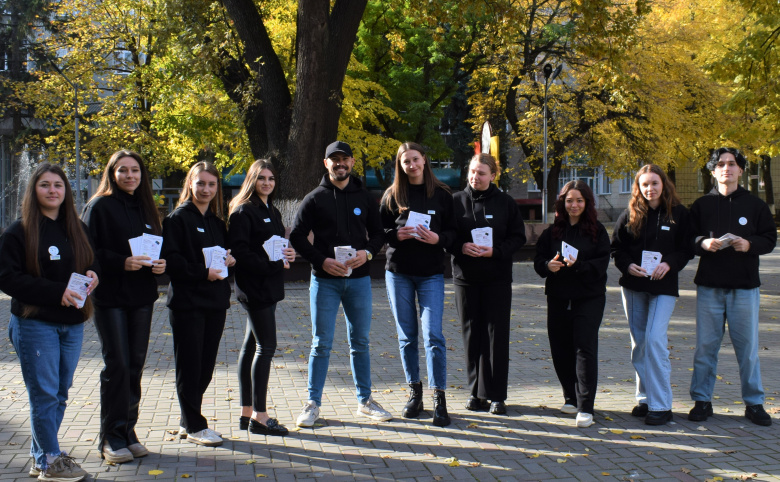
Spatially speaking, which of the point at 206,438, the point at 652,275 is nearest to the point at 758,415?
the point at 652,275

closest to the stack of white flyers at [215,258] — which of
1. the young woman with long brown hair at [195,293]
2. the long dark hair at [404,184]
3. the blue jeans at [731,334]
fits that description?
the young woman with long brown hair at [195,293]

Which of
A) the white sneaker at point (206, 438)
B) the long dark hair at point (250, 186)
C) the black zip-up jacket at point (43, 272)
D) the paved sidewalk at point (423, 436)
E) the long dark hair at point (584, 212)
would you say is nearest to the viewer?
the black zip-up jacket at point (43, 272)

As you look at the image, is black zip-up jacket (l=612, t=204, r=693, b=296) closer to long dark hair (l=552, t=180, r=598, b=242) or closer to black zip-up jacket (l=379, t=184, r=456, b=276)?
long dark hair (l=552, t=180, r=598, b=242)

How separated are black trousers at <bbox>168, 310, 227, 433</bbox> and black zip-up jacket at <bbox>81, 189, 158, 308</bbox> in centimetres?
31

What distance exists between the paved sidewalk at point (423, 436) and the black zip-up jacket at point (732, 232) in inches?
45.3

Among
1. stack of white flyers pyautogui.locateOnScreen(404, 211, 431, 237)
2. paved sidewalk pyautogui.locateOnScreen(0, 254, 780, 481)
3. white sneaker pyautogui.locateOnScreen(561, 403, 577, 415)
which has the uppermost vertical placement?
stack of white flyers pyautogui.locateOnScreen(404, 211, 431, 237)

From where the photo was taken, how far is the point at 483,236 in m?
6.11

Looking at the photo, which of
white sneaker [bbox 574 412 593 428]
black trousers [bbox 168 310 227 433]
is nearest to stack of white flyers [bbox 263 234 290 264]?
black trousers [bbox 168 310 227 433]

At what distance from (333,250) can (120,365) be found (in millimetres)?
1834

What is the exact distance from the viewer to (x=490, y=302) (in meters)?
6.26

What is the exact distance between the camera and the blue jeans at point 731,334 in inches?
238

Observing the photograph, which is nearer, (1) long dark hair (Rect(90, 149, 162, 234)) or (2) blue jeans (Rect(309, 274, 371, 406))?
(1) long dark hair (Rect(90, 149, 162, 234))

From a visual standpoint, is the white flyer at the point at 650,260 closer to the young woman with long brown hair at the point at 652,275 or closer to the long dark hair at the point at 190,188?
the young woman with long brown hair at the point at 652,275

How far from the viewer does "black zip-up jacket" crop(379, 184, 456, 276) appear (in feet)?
20.1
